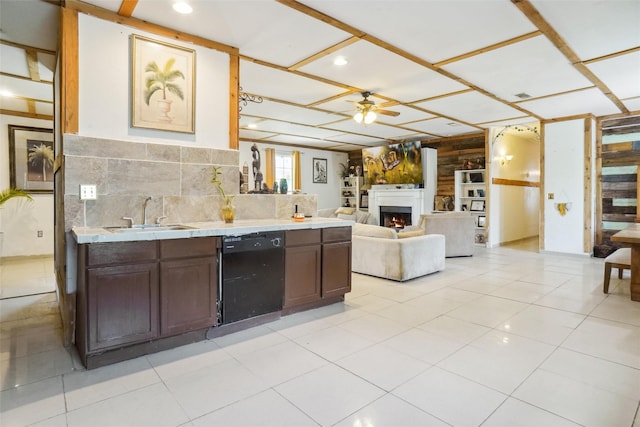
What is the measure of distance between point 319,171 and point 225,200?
7.52m

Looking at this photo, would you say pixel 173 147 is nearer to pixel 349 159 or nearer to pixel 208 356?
pixel 208 356

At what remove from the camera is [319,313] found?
11.6ft

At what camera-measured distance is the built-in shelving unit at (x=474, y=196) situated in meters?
8.25

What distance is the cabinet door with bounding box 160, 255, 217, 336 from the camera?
8.53 ft

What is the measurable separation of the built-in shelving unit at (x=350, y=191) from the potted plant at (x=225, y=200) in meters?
7.73

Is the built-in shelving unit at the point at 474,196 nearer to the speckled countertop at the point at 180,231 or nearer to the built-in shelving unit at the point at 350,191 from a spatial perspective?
the built-in shelving unit at the point at 350,191

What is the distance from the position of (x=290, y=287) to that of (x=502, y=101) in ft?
15.4

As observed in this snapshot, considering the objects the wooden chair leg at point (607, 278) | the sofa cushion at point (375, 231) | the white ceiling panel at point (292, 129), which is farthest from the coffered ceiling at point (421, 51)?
the wooden chair leg at point (607, 278)

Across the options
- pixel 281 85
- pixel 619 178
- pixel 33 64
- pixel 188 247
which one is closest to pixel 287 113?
pixel 281 85

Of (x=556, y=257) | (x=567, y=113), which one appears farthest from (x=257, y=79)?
(x=556, y=257)

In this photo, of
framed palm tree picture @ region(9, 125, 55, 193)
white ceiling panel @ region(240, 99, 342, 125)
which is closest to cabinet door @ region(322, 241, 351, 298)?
white ceiling panel @ region(240, 99, 342, 125)

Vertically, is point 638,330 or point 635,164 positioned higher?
point 635,164

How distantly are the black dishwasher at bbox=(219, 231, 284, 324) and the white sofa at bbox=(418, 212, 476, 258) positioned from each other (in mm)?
4181

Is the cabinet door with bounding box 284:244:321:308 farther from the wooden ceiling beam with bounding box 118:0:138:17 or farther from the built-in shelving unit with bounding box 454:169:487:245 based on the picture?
the built-in shelving unit with bounding box 454:169:487:245
